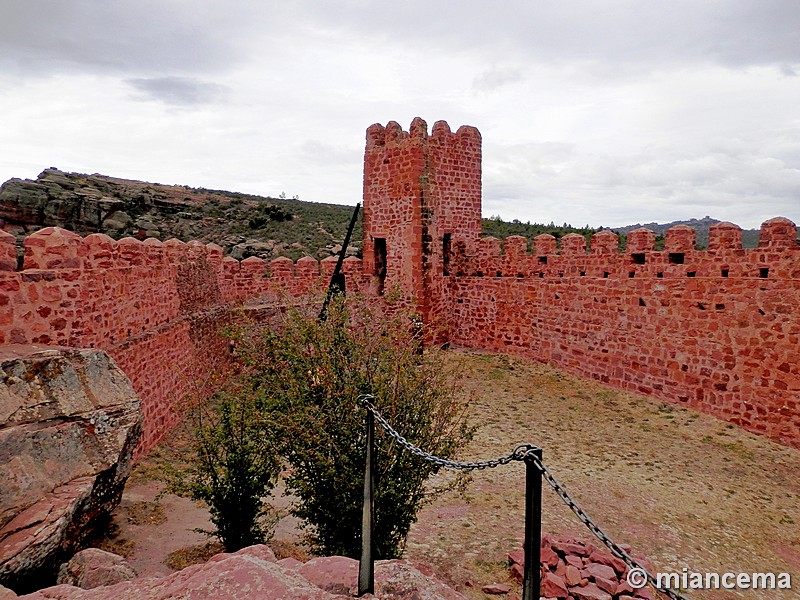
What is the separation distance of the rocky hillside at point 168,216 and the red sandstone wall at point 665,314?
1556cm

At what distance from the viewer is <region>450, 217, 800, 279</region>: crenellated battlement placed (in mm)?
9289

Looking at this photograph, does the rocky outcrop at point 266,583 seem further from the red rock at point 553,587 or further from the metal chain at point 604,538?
the metal chain at point 604,538

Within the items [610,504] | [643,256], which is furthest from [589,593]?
[643,256]

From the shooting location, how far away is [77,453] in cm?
541

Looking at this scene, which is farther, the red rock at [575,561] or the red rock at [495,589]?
the red rock at [575,561]

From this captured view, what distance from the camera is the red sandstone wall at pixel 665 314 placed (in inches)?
368

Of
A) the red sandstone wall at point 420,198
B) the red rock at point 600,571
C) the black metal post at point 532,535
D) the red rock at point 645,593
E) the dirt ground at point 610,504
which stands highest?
the red sandstone wall at point 420,198

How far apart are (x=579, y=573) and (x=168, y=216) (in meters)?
41.7

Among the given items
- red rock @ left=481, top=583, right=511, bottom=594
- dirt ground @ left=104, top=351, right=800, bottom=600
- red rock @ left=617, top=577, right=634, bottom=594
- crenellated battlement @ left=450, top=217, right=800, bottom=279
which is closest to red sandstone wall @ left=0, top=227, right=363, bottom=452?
dirt ground @ left=104, top=351, right=800, bottom=600

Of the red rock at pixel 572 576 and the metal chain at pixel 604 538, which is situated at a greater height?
the metal chain at pixel 604 538

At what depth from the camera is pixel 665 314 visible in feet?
36.8

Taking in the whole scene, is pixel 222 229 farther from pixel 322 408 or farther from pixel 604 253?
pixel 322 408

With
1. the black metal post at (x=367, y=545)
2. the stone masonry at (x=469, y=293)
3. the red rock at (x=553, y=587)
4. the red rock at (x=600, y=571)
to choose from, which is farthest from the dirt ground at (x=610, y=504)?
the black metal post at (x=367, y=545)

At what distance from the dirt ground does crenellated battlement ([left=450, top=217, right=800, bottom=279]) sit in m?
2.98
